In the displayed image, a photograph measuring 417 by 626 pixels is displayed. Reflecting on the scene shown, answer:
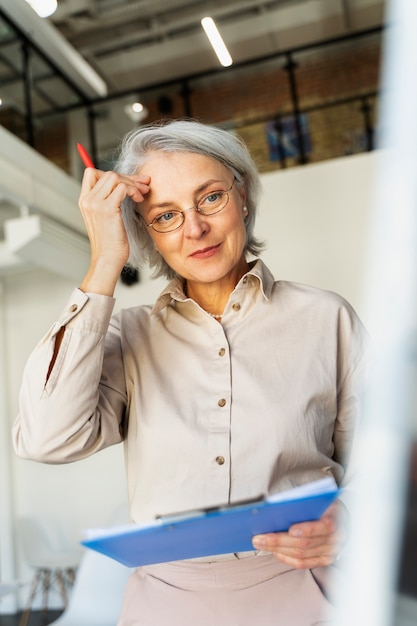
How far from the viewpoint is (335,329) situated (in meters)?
1.19

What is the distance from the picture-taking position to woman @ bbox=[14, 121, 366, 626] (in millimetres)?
1048

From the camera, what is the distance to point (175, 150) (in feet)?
4.03

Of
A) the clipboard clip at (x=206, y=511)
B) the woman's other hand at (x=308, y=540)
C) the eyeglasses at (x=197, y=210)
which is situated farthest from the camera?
the eyeglasses at (x=197, y=210)

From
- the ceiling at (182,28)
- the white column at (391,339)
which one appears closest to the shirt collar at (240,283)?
the white column at (391,339)

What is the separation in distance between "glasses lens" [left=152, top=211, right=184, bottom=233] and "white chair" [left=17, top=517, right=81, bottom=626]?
4367 millimetres

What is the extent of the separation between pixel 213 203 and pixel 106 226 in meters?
0.22

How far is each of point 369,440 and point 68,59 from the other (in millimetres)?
6345

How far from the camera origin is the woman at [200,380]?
1.05 meters

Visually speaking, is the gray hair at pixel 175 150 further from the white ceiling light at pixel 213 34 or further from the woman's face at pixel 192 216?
the white ceiling light at pixel 213 34

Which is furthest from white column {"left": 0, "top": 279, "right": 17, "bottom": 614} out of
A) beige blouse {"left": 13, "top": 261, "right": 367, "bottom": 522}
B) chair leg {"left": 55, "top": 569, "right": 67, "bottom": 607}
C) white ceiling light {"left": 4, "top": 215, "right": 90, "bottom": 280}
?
beige blouse {"left": 13, "top": 261, "right": 367, "bottom": 522}

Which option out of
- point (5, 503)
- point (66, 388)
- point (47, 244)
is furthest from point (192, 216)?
point (5, 503)

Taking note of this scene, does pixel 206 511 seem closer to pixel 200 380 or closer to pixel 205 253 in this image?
pixel 200 380

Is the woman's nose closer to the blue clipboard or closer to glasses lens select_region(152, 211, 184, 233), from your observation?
glasses lens select_region(152, 211, 184, 233)

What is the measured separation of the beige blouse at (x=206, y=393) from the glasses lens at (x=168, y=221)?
13 cm
